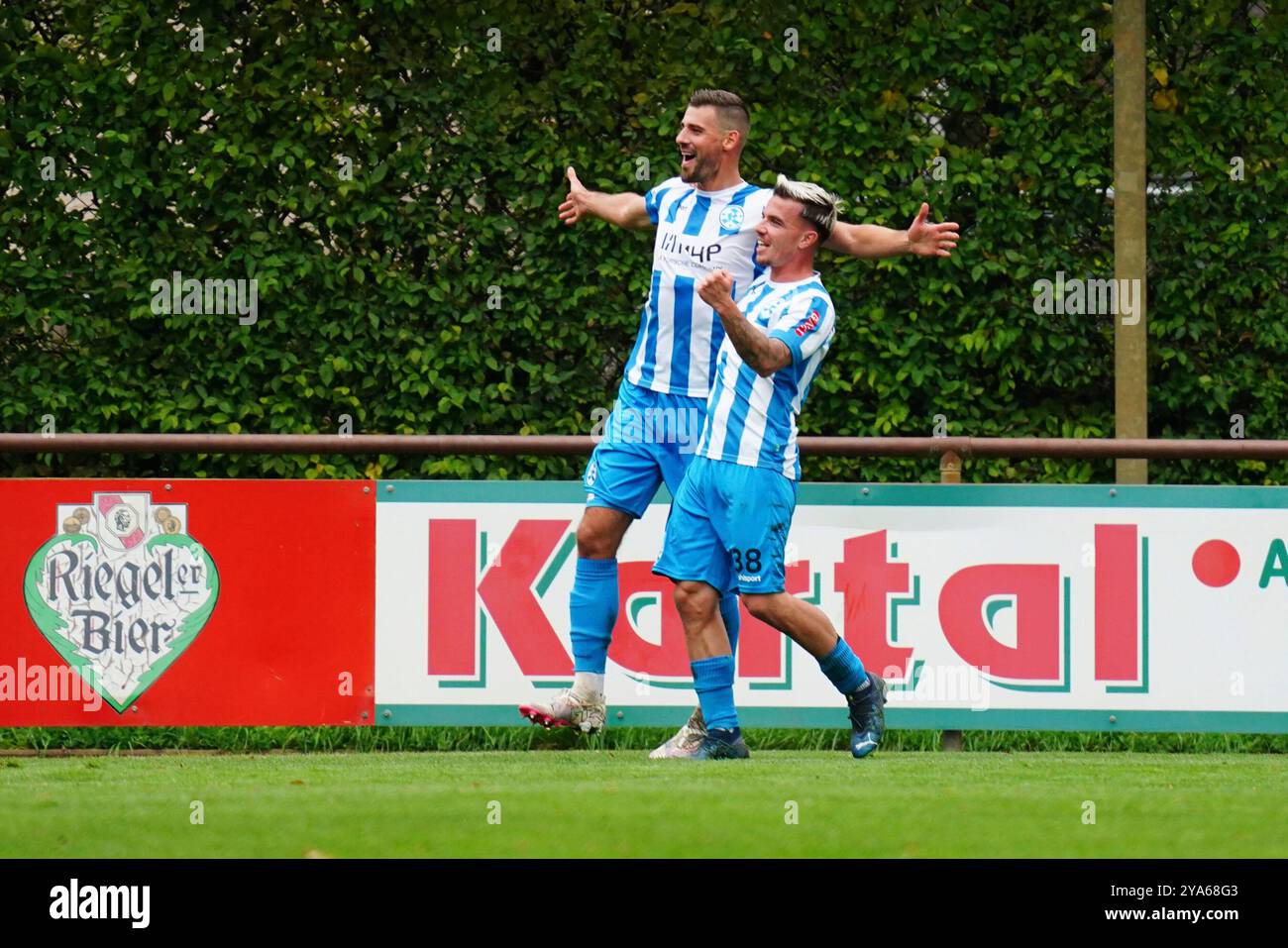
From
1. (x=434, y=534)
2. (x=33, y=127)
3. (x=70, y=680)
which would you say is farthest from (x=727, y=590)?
(x=33, y=127)

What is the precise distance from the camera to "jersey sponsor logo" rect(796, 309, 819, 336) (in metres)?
6.39

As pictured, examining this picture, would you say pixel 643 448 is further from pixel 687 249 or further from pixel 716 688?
pixel 716 688

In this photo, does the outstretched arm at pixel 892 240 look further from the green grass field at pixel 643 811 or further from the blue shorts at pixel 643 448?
the green grass field at pixel 643 811

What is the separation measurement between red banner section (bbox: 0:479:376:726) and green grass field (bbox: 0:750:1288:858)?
42.3 inches

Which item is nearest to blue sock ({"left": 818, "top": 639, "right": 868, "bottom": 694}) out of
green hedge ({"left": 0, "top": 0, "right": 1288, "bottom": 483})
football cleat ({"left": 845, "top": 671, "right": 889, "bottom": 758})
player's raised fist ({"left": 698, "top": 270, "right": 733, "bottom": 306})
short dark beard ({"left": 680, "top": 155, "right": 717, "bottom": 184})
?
football cleat ({"left": 845, "top": 671, "right": 889, "bottom": 758})

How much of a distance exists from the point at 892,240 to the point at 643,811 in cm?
266

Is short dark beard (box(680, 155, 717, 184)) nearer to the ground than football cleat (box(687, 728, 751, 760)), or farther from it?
farther from it

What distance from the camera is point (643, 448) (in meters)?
7.02

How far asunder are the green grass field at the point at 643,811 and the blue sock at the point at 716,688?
8.7 inches

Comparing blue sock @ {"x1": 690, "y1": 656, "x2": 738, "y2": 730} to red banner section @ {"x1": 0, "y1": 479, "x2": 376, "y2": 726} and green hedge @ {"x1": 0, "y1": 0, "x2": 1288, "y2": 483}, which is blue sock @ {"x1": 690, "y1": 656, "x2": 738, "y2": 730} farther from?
green hedge @ {"x1": 0, "y1": 0, "x2": 1288, "y2": 483}

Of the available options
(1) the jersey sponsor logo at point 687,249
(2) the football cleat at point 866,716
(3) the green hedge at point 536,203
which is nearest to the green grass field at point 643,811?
(2) the football cleat at point 866,716

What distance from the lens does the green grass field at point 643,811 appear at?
480 centimetres

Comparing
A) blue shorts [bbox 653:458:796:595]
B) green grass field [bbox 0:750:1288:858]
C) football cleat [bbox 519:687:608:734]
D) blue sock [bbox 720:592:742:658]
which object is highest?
blue shorts [bbox 653:458:796:595]
